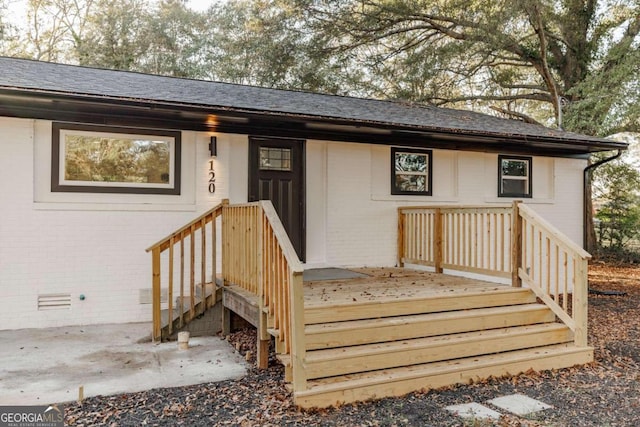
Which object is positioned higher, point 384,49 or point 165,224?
point 384,49

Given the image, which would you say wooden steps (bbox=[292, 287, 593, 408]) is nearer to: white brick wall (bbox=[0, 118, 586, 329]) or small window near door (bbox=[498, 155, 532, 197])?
white brick wall (bbox=[0, 118, 586, 329])

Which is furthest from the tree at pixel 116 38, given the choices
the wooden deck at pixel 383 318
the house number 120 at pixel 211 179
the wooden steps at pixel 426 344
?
the wooden steps at pixel 426 344

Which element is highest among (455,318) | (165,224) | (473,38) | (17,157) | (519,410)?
(473,38)

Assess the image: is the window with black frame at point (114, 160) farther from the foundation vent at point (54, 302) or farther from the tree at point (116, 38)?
the tree at point (116, 38)

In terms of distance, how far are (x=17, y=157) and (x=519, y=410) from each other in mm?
5963

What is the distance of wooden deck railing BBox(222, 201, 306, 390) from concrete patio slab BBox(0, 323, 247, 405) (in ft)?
2.31

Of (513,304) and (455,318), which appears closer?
(455,318)

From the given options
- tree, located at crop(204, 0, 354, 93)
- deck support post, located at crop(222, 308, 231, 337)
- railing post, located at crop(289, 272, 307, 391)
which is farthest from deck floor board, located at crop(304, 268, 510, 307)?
tree, located at crop(204, 0, 354, 93)

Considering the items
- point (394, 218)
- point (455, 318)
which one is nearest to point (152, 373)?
point (455, 318)

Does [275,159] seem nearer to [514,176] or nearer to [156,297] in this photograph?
[156,297]

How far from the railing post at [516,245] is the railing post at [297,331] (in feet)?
9.73

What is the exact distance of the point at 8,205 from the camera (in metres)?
5.54

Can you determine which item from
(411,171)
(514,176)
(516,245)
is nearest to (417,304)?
(516,245)

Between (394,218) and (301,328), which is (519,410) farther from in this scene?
(394,218)
